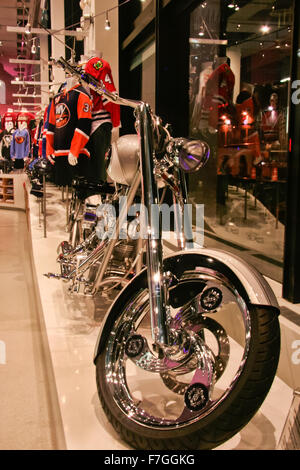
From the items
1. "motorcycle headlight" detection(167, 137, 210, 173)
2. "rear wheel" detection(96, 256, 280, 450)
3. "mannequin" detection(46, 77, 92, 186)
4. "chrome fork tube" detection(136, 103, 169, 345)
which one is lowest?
"rear wheel" detection(96, 256, 280, 450)

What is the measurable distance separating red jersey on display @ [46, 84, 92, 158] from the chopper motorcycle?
4.32 ft

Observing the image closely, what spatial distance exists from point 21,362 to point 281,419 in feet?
4.38

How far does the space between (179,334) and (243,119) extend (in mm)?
2186

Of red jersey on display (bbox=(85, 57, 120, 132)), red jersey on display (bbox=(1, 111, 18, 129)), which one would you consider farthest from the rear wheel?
red jersey on display (bbox=(1, 111, 18, 129))

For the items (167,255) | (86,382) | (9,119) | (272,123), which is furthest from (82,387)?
(9,119)

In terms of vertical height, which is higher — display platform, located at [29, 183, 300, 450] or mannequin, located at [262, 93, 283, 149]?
mannequin, located at [262, 93, 283, 149]

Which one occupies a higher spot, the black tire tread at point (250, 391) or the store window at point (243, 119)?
the store window at point (243, 119)

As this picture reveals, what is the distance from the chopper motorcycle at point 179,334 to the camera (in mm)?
1009

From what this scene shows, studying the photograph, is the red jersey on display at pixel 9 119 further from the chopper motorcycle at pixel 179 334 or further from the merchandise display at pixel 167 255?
the chopper motorcycle at pixel 179 334

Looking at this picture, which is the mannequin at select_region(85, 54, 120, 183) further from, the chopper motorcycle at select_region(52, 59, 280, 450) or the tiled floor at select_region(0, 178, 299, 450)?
the chopper motorcycle at select_region(52, 59, 280, 450)

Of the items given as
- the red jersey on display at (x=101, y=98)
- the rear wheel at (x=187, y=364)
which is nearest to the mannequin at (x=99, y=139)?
the red jersey on display at (x=101, y=98)

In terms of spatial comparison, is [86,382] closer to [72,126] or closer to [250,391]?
[250,391]

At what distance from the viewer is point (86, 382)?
1.63m

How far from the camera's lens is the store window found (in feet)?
8.36
